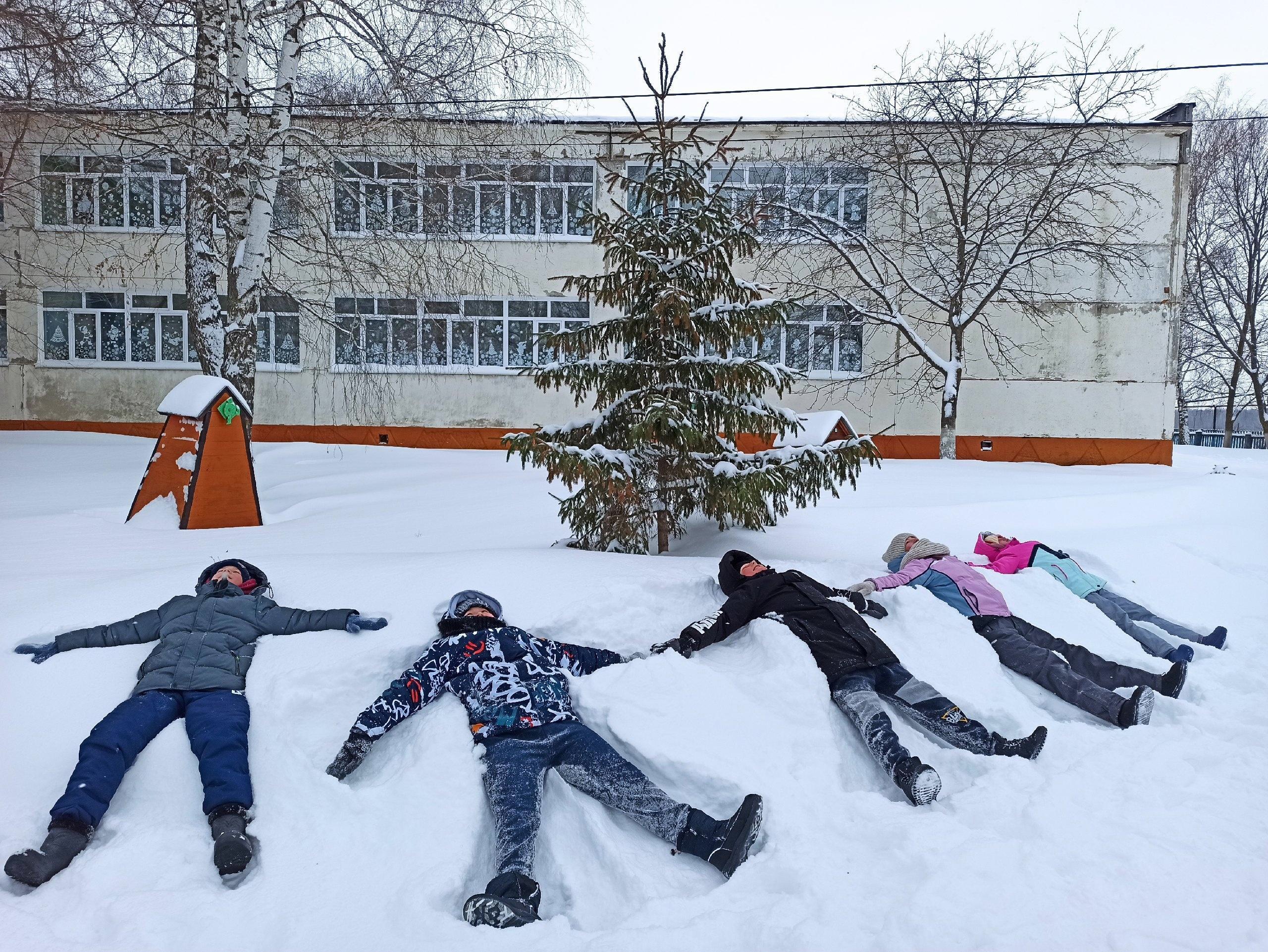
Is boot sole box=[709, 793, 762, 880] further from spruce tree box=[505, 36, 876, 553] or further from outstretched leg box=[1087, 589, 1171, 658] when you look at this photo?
outstretched leg box=[1087, 589, 1171, 658]

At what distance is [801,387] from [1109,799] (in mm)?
13471

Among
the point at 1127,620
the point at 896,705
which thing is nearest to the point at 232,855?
the point at 896,705

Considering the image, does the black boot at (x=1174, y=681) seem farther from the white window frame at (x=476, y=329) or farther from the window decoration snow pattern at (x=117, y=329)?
the window decoration snow pattern at (x=117, y=329)

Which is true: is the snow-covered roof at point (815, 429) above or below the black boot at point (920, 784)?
above

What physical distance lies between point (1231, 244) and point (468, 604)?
34.2 metres

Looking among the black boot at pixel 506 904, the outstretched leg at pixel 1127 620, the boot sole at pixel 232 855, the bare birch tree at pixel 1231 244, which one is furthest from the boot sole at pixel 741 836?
the bare birch tree at pixel 1231 244

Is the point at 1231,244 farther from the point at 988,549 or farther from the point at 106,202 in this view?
the point at 106,202

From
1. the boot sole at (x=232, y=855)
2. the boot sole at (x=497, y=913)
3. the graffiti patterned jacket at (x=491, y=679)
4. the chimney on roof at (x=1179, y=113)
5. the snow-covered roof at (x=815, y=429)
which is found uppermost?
the chimney on roof at (x=1179, y=113)

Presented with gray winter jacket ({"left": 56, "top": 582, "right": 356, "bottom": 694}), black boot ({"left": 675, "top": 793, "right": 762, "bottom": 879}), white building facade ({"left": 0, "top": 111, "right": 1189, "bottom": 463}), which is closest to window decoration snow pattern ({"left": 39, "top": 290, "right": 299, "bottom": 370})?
white building facade ({"left": 0, "top": 111, "right": 1189, "bottom": 463})

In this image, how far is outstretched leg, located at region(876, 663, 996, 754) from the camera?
12.8 ft

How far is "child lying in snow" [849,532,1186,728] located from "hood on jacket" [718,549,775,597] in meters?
0.69

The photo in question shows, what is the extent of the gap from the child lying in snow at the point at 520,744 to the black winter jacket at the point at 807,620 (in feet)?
2.23

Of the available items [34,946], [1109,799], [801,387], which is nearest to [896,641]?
[1109,799]

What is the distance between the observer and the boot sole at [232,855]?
2920 mm
